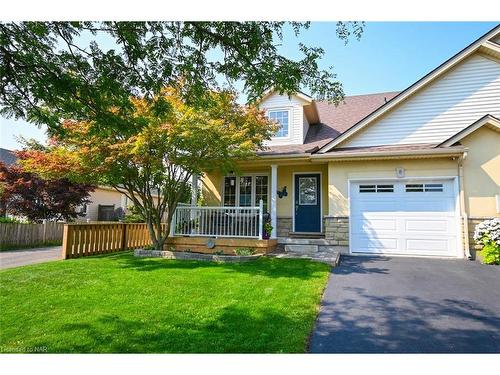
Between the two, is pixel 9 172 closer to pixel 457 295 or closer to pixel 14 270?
pixel 14 270

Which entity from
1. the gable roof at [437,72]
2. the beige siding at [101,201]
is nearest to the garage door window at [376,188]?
the gable roof at [437,72]

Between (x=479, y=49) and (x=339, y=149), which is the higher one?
(x=479, y=49)

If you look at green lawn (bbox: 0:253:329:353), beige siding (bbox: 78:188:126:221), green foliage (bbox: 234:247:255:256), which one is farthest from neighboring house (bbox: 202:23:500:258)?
beige siding (bbox: 78:188:126:221)

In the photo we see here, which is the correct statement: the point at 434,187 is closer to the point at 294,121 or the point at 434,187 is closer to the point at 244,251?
the point at 294,121

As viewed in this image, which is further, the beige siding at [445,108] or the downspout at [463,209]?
the beige siding at [445,108]

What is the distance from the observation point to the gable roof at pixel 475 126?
827 centimetres

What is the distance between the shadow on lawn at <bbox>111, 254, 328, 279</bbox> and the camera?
22.1ft

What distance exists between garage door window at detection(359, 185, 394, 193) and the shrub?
2402 millimetres

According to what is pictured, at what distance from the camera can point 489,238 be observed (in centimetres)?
774

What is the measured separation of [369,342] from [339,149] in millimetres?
7432

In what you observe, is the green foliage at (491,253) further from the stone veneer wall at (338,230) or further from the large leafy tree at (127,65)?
the large leafy tree at (127,65)

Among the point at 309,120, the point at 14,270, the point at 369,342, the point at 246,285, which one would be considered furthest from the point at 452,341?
the point at 309,120

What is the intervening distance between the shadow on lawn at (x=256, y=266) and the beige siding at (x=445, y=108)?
485 cm
